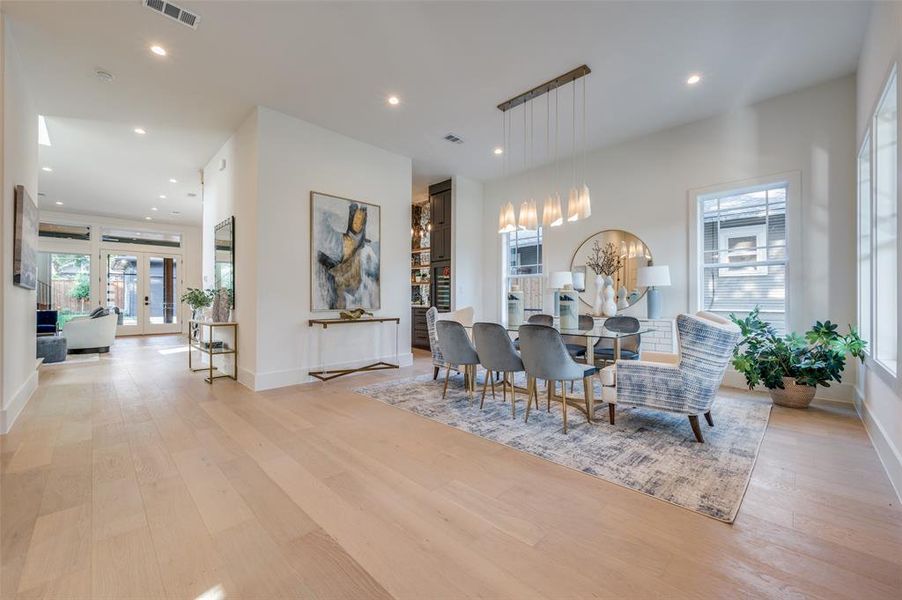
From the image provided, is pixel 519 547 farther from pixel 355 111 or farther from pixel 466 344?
pixel 355 111

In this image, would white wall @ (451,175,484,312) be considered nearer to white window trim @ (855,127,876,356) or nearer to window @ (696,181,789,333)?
window @ (696,181,789,333)

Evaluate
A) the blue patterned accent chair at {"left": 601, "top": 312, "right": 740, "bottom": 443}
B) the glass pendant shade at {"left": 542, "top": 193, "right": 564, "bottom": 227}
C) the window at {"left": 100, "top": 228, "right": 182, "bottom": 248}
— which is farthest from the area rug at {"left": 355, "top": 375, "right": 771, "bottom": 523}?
the window at {"left": 100, "top": 228, "right": 182, "bottom": 248}

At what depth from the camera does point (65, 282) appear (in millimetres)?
9234

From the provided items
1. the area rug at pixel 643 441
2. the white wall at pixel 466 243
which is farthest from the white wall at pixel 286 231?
the white wall at pixel 466 243

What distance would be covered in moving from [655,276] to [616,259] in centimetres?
81

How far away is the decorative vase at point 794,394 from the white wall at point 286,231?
4729 millimetres

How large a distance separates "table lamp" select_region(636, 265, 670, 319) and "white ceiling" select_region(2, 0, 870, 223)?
1900mm

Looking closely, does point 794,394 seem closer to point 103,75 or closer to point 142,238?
point 103,75

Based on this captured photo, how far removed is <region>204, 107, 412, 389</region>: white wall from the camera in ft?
14.2

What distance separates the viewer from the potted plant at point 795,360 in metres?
3.43

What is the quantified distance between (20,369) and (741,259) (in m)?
7.71

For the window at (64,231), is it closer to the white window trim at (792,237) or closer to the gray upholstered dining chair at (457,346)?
the gray upholstered dining chair at (457,346)

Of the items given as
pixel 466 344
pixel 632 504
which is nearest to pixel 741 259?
pixel 466 344

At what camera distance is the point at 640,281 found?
4754mm
